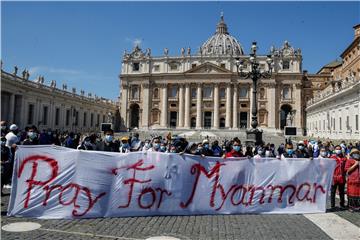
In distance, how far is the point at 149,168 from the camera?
712 cm

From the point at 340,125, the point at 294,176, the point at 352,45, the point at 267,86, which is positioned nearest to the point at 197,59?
the point at 267,86

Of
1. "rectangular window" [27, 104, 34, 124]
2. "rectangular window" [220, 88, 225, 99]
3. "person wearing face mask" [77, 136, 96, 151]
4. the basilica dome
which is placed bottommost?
"person wearing face mask" [77, 136, 96, 151]

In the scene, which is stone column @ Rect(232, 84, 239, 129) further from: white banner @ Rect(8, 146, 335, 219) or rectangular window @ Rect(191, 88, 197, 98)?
white banner @ Rect(8, 146, 335, 219)

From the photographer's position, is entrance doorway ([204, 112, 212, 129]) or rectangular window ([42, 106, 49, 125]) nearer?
rectangular window ([42, 106, 49, 125])

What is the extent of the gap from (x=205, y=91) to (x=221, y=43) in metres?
31.4

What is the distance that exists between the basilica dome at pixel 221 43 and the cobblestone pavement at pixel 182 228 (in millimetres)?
86404

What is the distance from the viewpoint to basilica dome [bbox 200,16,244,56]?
93.1 meters

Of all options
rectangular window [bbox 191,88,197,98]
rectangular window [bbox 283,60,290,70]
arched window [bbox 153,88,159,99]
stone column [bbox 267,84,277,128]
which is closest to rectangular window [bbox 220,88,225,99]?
rectangular window [bbox 191,88,197,98]

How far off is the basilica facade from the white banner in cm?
6101

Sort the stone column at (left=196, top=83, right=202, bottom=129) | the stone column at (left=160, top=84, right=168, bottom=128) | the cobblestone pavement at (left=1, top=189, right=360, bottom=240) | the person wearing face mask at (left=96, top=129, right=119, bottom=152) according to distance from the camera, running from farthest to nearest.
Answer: the stone column at (left=160, top=84, right=168, bottom=128)
the stone column at (left=196, top=83, right=202, bottom=129)
the person wearing face mask at (left=96, top=129, right=119, bottom=152)
the cobblestone pavement at (left=1, top=189, right=360, bottom=240)

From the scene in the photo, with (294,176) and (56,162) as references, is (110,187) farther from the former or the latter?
(294,176)

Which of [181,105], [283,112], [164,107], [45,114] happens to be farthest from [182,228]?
[283,112]

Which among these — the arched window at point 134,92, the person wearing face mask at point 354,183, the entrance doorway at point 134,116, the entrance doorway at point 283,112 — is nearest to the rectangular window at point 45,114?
the arched window at point 134,92

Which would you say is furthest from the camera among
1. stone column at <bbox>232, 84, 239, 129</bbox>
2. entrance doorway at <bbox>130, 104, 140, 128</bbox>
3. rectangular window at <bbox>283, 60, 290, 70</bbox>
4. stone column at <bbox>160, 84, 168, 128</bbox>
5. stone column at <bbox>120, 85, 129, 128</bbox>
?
entrance doorway at <bbox>130, 104, 140, 128</bbox>
